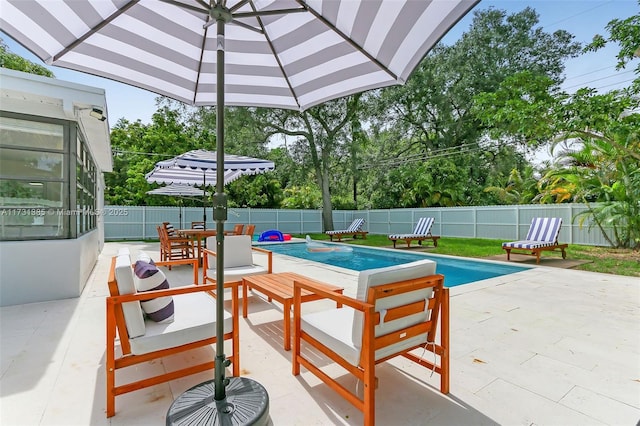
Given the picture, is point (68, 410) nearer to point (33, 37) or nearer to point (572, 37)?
point (33, 37)

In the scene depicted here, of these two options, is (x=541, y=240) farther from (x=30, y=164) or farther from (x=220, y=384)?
(x=30, y=164)

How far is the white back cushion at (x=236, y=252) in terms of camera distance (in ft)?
16.1

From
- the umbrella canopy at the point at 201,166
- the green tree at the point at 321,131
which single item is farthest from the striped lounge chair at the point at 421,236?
the green tree at the point at 321,131

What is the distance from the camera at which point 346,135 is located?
19234mm

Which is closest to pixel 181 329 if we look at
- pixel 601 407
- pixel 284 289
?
pixel 284 289

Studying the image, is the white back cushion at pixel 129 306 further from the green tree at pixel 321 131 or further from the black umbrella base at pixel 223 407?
the green tree at pixel 321 131

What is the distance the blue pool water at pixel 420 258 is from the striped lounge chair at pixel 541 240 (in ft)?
3.20

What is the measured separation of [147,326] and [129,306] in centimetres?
32

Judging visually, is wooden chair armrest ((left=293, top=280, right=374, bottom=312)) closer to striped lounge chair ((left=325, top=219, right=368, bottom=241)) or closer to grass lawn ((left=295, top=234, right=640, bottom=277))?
grass lawn ((left=295, top=234, right=640, bottom=277))

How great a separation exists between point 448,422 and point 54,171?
5.99 metres

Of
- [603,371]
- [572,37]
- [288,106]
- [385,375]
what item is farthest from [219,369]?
[572,37]

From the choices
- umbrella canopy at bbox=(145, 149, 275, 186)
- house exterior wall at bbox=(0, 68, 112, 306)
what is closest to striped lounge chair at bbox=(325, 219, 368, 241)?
umbrella canopy at bbox=(145, 149, 275, 186)

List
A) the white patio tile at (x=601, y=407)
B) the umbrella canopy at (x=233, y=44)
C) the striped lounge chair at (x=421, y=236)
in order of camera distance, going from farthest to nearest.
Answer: the striped lounge chair at (x=421, y=236), the white patio tile at (x=601, y=407), the umbrella canopy at (x=233, y=44)

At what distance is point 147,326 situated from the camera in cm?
242
